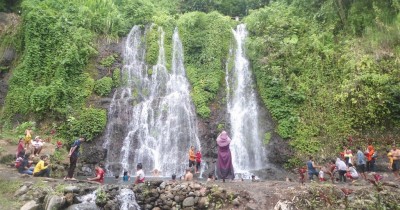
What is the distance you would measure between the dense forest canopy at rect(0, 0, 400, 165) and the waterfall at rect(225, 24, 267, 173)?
71 cm

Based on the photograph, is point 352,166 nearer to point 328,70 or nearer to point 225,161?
point 225,161

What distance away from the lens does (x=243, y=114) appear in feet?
68.6

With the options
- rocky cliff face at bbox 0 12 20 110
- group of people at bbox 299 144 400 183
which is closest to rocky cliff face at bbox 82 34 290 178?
group of people at bbox 299 144 400 183

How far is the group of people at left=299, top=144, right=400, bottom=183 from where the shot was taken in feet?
46.9

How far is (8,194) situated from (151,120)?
9.40 meters

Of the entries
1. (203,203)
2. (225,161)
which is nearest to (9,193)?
(203,203)

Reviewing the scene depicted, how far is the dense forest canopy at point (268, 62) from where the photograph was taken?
18703 millimetres

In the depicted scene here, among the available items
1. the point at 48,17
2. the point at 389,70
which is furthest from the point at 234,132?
the point at 48,17

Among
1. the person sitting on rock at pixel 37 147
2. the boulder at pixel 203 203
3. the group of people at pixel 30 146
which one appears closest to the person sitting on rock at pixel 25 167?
the group of people at pixel 30 146

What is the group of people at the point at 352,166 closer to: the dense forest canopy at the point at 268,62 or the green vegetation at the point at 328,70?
the green vegetation at the point at 328,70

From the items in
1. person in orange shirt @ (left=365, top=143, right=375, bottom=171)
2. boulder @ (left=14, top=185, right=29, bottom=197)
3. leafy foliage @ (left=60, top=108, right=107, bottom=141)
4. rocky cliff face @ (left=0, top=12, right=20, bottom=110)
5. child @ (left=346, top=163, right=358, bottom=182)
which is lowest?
boulder @ (left=14, top=185, right=29, bottom=197)

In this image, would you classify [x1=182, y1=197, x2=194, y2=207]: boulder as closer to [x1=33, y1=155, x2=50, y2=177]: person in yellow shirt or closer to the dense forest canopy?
[x1=33, y1=155, x2=50, y2=177]: person in yellow shirt

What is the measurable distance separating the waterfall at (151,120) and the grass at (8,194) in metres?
6.24

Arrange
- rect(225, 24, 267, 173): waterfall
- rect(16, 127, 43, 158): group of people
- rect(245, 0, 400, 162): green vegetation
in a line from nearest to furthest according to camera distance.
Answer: rect(16, 127, 43, 158): group of people → rect(245, 0, 400, 162): green vegetation → rect(225, 24, 267, 173): waterfall
